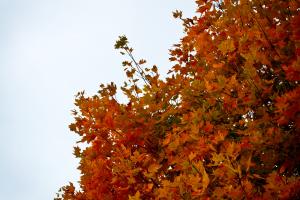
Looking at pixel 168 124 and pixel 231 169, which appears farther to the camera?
pixel 168 124

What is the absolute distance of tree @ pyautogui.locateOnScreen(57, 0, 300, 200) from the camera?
3.50m

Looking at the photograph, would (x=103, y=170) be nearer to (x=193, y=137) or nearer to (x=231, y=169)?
(x=193, y=137)

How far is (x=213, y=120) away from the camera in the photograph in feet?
14.1

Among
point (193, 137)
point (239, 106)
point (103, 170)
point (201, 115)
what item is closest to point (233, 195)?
point (193, 137)

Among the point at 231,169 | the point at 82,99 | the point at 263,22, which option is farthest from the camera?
the point at 82,99

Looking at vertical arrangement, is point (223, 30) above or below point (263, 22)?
above

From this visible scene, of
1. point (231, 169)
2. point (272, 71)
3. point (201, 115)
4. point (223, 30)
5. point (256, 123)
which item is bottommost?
point (231, 169)

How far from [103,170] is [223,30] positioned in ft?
9.08

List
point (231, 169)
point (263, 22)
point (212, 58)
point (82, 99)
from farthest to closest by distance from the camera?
point (82, 99), point (212, 58), point (263, 22), point (231, 169)

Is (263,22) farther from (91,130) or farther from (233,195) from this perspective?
(91,130)

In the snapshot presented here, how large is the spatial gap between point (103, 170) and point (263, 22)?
3101 millimetres

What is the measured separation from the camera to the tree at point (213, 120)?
3500 millimetres

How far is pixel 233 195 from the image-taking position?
3248 millimetres

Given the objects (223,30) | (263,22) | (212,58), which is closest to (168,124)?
(212,58)
